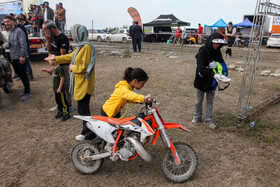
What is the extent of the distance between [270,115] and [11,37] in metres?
6.65

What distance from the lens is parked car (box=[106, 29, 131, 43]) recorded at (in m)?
23.1

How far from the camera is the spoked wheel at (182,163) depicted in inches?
108

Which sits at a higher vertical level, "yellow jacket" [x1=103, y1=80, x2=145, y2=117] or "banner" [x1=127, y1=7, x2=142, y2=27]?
"banner" [x1=127, y1=7, x2=142, y2=27]

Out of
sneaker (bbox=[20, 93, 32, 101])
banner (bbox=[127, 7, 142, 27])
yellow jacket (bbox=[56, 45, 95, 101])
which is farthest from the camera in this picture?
banner (bbox=[127, 7, 142, 27])

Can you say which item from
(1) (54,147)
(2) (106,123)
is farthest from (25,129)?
(2) (106,123)

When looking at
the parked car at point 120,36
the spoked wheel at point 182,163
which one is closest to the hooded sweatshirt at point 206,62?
the spoked wheel at point 182,163

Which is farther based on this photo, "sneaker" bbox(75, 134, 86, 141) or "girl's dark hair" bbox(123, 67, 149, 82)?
"sneaker" bbox(75, 134, 86, 141)

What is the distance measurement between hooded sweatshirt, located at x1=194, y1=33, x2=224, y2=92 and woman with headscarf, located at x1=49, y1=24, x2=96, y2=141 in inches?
76.1

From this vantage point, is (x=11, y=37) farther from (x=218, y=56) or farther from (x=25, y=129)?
(x=218, y=56)

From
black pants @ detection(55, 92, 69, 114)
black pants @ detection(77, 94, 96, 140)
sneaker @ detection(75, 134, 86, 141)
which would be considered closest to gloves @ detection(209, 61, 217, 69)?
black pants @ detection(77, 94, 96, 140)

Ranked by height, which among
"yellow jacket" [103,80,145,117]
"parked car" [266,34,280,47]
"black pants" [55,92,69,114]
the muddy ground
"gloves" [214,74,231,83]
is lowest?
the muddy ground

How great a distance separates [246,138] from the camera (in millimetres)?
3857

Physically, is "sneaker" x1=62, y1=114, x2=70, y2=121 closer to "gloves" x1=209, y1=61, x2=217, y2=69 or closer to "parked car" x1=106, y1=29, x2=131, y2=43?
"gloves" x1=209, y1=61, x2=217, y2=69

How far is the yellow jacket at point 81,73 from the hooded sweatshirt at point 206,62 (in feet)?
6.45
